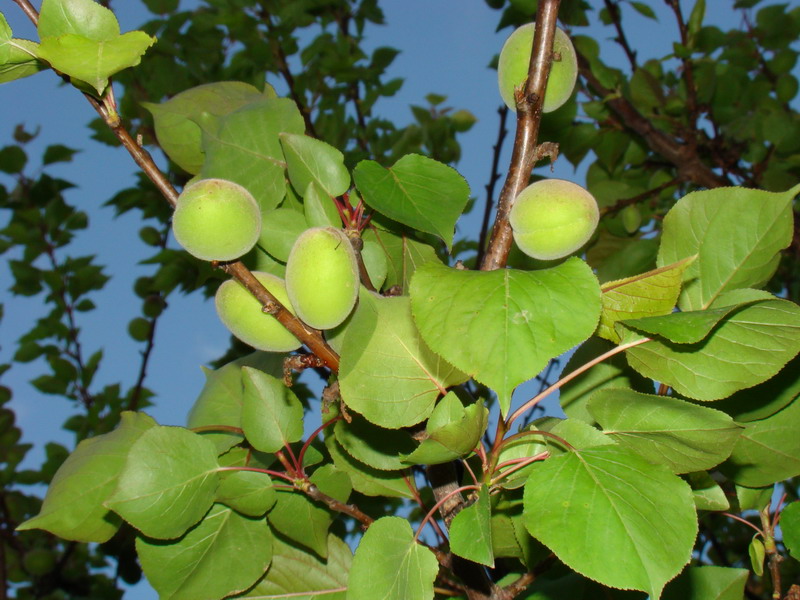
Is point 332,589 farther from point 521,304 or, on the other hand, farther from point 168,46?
point 168,46

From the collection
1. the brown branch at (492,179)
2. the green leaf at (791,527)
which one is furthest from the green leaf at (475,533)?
the brown branch at (492,179)

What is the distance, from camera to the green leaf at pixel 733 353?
0.70 meters

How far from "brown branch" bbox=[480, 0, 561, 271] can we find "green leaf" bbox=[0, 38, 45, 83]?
1.61 ft

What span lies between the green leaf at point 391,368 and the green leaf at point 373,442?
0.10 meters

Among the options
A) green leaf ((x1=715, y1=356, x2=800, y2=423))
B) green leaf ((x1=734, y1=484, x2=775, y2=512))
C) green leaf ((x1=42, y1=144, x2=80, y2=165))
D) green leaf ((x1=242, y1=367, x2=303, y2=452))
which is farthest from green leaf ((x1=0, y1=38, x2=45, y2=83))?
green leaf ((x1=42, y1=144, x2=80, y2=165))

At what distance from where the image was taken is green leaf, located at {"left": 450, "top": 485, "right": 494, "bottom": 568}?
24.3 inches

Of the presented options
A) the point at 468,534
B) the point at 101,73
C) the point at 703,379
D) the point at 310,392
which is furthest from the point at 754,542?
the point at 310,392

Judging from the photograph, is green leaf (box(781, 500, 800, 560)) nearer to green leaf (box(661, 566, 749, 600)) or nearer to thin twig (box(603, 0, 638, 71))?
green leaf (box(661, 566, 749, 600))

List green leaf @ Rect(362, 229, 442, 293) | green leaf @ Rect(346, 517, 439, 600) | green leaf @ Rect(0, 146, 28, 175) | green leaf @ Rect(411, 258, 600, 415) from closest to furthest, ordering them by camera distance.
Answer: green leaf @ Rect(411, 258, 600, 415), green leaf @ Rect(346, 517, 439, 600), green leaf @ Rect(362, 229, 442, 293), green leaf @ Rect(0, 146, 28, 175)

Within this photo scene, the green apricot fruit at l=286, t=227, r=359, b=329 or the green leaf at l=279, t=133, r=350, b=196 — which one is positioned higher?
the green leaf at l=279, t=133, r=350, b=196

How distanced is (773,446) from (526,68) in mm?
514

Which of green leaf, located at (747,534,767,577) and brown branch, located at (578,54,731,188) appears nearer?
green leaf, located at (747,534,767,577)

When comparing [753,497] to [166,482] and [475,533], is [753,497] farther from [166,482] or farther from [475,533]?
[166,482]

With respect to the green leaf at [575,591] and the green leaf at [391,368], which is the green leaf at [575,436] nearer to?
the green leaf at [391,368]
